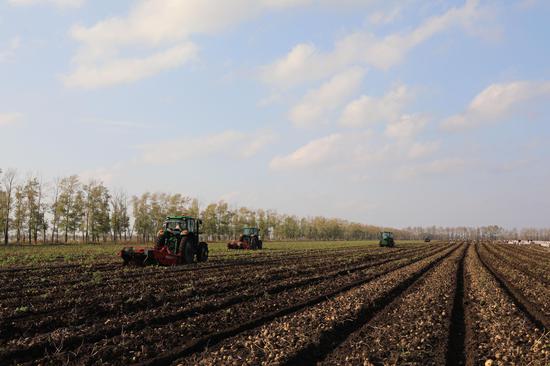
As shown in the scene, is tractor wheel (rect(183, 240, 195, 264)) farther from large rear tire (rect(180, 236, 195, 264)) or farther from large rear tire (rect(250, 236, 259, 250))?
large rear tire (rect(250, 236, 259, 250))

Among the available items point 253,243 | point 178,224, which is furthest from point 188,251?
point 253,243

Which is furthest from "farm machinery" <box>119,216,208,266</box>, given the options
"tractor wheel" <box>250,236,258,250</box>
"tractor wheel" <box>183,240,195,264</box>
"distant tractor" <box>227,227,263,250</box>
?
"tractor wheel" <box>250,236,258,250</box>

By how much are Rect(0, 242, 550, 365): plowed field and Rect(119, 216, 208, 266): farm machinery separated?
13.4 feet

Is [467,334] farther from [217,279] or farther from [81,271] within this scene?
[81,271]

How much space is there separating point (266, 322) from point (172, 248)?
12.4 meters

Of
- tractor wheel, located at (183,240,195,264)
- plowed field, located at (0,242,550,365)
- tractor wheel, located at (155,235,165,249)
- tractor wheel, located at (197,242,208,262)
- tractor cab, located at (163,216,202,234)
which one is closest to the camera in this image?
plowed field, located at (0,242,550,365)

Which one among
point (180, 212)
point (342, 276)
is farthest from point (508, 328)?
point (180, 212)

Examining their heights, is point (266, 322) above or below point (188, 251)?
below

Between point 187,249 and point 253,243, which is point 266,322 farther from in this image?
point 253,243

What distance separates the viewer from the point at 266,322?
8.46 m

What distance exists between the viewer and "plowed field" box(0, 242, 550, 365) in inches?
248

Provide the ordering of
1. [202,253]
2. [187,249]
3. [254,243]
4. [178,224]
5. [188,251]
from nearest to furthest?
[187,249]
[188,251]
[178,224]
[202,253]
[254,243]

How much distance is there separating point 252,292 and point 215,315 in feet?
10.3

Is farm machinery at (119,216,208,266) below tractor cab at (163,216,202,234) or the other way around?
below
